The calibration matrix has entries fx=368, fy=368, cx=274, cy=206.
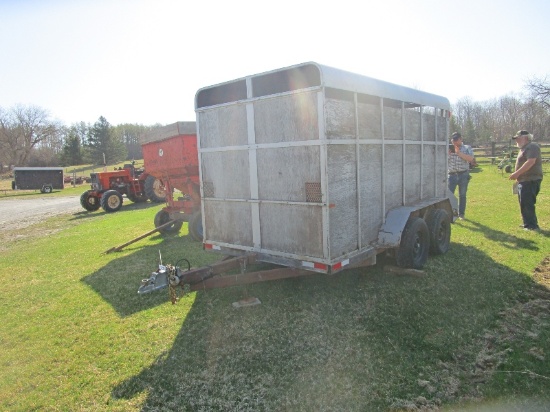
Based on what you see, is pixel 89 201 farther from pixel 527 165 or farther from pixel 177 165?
pixel 527 165

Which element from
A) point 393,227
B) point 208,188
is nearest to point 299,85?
point 208,188

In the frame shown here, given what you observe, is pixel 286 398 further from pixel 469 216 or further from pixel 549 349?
pixel 469 216

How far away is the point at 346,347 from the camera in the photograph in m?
3.83

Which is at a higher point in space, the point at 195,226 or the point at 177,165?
Result: the point at 177,165

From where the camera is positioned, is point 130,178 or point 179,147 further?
point 130,178

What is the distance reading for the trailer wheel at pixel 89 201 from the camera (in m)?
17.3

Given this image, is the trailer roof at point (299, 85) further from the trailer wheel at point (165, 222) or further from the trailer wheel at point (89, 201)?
the trailer wheel at point (89, 201)

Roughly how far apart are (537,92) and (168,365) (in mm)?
39066

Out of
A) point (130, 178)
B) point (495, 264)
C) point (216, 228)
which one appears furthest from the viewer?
point (130, 178)

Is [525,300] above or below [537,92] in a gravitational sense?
below

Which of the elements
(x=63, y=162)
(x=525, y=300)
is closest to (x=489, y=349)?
(x=525, y=300)

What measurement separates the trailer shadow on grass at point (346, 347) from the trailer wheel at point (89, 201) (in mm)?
13448

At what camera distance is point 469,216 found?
9.92 meters

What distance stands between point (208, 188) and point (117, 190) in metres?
14.4
